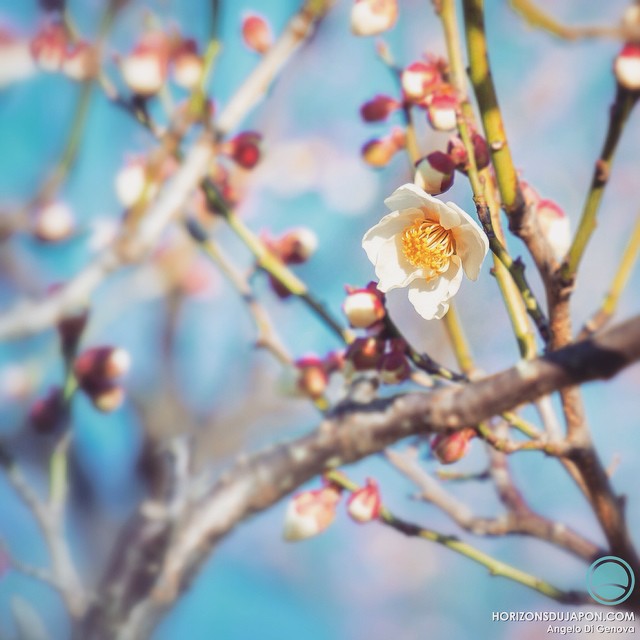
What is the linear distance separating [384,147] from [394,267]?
0.24 m

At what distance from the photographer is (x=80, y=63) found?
1060 millimetres

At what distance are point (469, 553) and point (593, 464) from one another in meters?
0.18

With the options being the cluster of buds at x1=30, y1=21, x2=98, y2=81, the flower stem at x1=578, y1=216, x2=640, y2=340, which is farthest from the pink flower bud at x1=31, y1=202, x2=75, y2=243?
the flower stem at x1=578, y1=216, x2=640, y2=340

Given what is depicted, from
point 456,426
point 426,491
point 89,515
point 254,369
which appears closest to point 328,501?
point 426,491

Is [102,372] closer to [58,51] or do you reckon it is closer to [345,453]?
[345,453]

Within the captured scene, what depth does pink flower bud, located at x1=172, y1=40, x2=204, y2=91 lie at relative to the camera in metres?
1.16

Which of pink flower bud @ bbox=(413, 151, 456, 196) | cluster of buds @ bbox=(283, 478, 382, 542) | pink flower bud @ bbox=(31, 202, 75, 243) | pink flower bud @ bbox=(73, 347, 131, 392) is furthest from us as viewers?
pink flower bud @ bbox=(31, 202, 75, 243)

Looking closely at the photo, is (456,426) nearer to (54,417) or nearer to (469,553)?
(469,553)

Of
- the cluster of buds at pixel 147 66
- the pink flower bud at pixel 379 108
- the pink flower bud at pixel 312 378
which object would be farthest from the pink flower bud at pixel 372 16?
the pink flower bud at pixel 312 378

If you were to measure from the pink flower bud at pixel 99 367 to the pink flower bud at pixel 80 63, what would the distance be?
41 centimetres

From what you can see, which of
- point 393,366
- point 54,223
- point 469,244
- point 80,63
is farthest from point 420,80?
point 54,223

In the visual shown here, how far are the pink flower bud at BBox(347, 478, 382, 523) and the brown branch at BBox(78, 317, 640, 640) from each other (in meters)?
0.06

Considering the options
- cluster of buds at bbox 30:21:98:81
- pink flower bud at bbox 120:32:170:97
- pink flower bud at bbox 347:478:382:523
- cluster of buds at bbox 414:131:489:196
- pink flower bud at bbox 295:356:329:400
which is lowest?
pink flower bud at bbox 347:478:382:523

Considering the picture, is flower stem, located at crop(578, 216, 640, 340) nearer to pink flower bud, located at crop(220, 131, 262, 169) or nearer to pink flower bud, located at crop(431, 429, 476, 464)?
pink flower bud, located at crop(431, 429, 476, 464)
